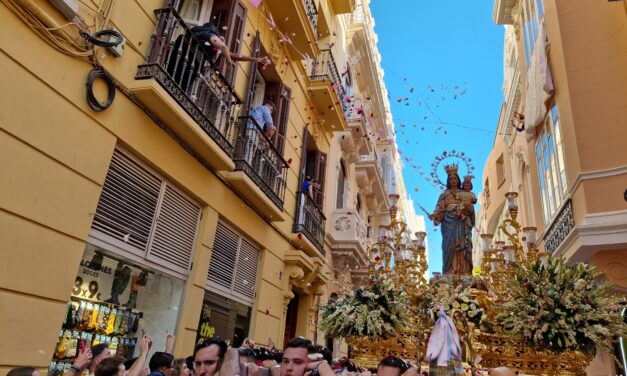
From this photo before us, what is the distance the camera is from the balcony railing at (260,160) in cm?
751

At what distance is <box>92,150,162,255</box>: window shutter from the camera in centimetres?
498

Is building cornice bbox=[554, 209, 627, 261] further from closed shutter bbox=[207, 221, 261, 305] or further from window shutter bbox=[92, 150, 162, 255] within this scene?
window shutter bbox=[92, 150, 162, 255]

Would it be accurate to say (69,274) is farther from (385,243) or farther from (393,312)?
(385,243)

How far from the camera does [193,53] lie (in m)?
6.16

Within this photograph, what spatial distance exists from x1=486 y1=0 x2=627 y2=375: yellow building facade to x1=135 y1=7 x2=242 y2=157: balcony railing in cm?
656

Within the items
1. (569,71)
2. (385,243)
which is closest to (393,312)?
(385,243)

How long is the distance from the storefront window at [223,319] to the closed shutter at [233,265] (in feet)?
0.42

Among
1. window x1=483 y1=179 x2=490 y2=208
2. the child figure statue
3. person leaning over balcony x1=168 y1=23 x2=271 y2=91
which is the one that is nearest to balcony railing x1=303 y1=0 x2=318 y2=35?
person leaning over balcony x1=168 y1=23 x2=271 y2=91

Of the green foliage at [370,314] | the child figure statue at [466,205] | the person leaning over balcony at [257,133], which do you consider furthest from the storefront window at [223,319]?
the child figure statue at [466,205]

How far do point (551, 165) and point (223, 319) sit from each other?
8980 millimetres

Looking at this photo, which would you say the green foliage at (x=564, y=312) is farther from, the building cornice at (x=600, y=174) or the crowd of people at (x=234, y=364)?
the building cornice at (x=600, y=174)

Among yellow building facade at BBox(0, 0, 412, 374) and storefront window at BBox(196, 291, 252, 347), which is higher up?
yellow building facade at BBox(0, 0, 412, 374)

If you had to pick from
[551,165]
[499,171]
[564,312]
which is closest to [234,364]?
[564,312]

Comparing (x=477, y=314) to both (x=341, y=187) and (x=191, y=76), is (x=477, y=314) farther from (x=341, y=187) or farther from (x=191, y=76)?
(x=341, y=187)
